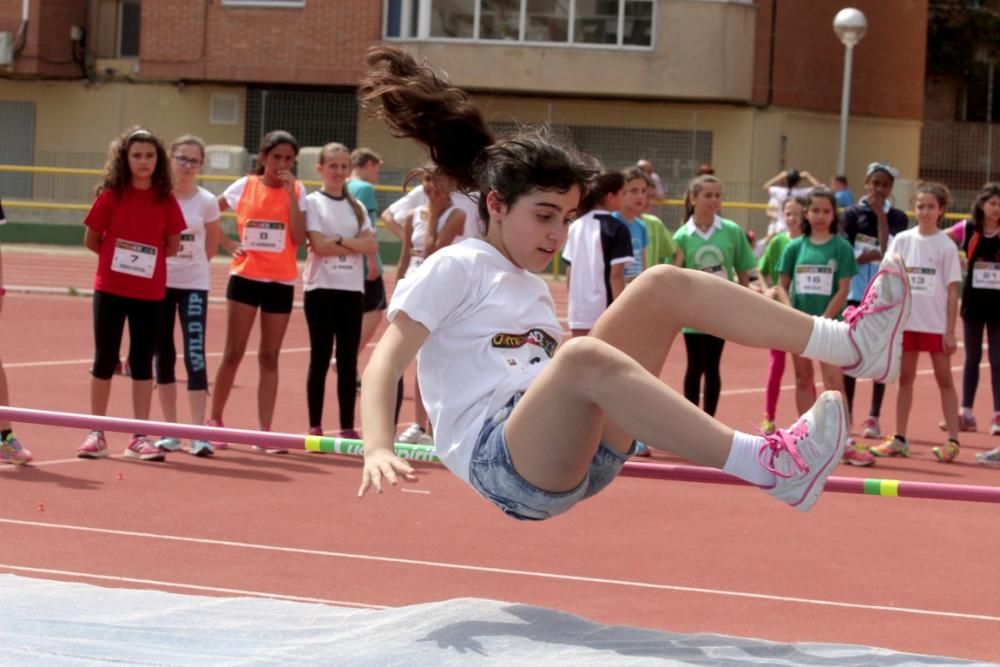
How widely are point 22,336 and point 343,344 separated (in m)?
6.81

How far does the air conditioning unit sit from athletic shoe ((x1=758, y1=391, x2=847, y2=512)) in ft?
97.8

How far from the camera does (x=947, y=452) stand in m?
10.1

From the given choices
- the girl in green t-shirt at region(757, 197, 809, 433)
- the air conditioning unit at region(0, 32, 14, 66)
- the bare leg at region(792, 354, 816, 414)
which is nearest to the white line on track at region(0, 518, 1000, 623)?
the girl in green t-shirt at region(757, 197, 809, 433)

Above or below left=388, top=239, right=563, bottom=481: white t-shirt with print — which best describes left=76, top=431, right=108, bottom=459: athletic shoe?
below

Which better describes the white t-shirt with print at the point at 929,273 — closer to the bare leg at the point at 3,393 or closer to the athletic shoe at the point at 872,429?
the athletic shoe at the point at 872,429

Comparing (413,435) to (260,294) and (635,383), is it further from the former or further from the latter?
Answer: (635,383)

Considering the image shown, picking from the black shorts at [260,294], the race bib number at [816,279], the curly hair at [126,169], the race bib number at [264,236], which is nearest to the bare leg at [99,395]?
the black shorts at [260,294]

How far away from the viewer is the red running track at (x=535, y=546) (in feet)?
20.7

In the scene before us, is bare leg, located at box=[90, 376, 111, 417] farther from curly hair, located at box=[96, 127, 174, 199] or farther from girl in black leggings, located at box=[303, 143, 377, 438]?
girl in black leggings, located at box=[303, 143, 377, 438]

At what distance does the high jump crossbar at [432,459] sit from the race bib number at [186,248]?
137 inches

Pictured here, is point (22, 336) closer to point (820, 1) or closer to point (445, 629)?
point (445, 629)

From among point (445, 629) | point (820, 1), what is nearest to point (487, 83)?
point (820, 1)

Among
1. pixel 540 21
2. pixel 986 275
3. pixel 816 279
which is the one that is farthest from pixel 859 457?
pixel 540 21

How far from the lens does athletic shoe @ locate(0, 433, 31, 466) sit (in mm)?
8953
